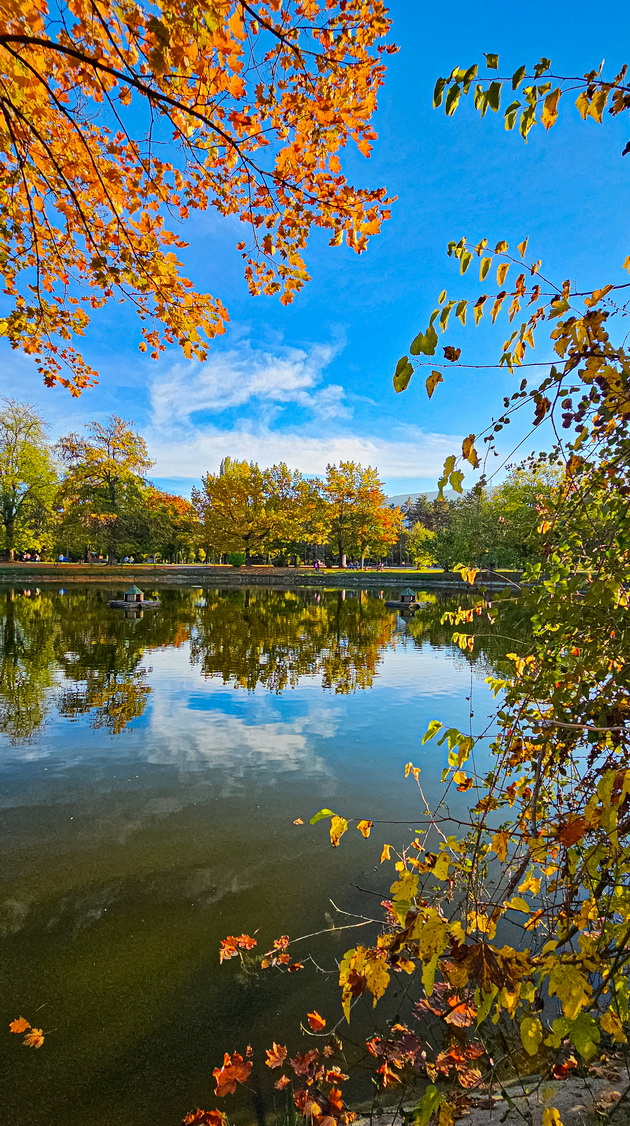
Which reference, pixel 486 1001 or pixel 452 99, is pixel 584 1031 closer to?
pixel 486 1001

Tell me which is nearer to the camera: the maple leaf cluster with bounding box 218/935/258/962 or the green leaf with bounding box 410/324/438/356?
the green leaf with bounding box 410/324/438/356

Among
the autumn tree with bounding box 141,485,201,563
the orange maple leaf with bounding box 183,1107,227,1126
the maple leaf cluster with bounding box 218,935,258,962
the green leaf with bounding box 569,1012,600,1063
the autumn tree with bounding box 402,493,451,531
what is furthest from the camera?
the autumn tree with bounding box 402,493,451,531

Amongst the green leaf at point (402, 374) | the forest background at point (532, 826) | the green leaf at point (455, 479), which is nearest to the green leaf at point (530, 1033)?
the forest background at point (532, 826)

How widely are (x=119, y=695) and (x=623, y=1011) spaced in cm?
922

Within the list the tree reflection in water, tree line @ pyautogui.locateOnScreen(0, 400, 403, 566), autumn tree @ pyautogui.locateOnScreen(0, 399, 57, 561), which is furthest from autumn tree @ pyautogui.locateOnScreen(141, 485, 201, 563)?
the tree reflection in water

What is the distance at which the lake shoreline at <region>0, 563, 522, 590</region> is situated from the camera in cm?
4088

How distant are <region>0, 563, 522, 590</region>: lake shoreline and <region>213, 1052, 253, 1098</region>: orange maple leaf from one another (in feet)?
129

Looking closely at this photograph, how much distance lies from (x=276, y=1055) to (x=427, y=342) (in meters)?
3.63

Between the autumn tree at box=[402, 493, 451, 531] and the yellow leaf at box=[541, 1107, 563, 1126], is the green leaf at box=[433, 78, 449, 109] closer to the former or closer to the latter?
the yellow leaf at box=[541, 1107, 563, 1126]

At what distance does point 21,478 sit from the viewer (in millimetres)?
46688

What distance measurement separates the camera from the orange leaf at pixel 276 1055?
2.62m

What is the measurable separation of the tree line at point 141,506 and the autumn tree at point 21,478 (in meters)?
0.08

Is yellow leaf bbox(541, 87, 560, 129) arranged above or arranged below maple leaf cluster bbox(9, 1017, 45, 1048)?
above

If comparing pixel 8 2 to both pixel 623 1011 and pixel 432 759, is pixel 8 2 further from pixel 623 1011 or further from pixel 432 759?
pixel 432 759
